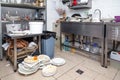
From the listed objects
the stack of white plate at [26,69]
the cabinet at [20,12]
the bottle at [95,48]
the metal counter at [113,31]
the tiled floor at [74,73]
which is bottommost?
the tiled floor at [74,73]

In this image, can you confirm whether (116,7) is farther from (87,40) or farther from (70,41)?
(70,41)

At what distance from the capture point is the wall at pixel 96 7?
98.2 inches

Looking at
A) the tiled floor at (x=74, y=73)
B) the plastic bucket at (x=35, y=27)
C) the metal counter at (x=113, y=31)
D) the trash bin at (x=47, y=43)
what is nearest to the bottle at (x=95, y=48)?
the tiled floor at (x=74, y=73)

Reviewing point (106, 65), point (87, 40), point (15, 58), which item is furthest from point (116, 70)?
point (15, 58)

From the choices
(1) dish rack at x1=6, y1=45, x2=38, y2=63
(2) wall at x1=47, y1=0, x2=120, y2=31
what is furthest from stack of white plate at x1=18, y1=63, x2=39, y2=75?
(2) wall at x1=47, y1=0, x2=120, y2=31

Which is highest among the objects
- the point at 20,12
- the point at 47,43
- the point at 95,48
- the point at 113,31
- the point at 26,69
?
the point at 20,12

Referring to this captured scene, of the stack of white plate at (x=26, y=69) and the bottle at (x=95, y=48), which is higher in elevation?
the bottle at (x=95, y=48)

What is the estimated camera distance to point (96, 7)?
9.21ft

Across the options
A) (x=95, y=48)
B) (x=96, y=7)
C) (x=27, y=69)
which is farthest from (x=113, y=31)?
(x=27, y=69)

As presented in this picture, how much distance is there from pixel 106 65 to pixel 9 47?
6.12 ft

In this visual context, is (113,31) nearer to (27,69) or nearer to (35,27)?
(35,27)

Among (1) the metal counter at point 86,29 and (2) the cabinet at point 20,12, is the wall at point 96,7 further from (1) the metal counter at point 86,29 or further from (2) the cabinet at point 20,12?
(1) the metal counter at point 86,29

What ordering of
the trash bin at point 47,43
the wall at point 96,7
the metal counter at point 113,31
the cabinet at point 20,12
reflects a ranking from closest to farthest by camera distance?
the metal counter at point 113,31 < the trash bin at point 47,43 < the wall at point 96,7 < the cabinet at point 20,12

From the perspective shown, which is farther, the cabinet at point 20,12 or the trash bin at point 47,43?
the cabinet at point 20,12
